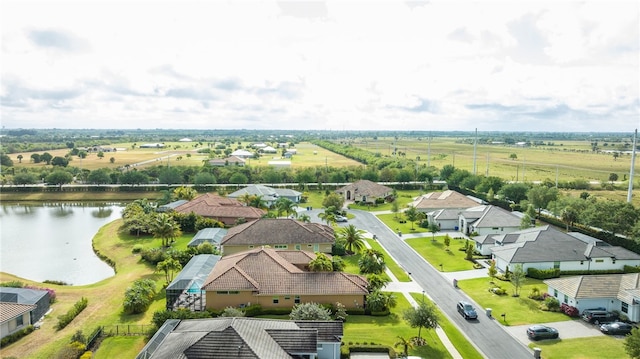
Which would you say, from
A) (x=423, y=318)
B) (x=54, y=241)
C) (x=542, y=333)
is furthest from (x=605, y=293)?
(x=54, y=241)

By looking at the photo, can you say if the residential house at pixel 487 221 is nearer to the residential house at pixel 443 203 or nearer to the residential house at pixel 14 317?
the residential house at pixel 443 203

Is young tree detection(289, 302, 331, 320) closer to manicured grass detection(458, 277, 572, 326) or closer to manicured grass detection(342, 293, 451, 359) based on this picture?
manicured grass detection(342, 293, 451, 359)

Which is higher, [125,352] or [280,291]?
[280,291]

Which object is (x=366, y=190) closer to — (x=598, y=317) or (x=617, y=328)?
(x=598, y=317)

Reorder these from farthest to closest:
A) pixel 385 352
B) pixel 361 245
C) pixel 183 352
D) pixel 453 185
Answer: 1. pixel 453 185
2. pixel 361 245
3. pixel 385 352
4. pixel 183 352

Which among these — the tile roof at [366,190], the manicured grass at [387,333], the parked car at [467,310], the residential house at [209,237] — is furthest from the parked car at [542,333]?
the tile roof at [366,190]

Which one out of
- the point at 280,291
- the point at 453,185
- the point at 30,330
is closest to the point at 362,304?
the point at 280,291

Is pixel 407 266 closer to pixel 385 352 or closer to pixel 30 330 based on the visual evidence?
pixel 385 352
